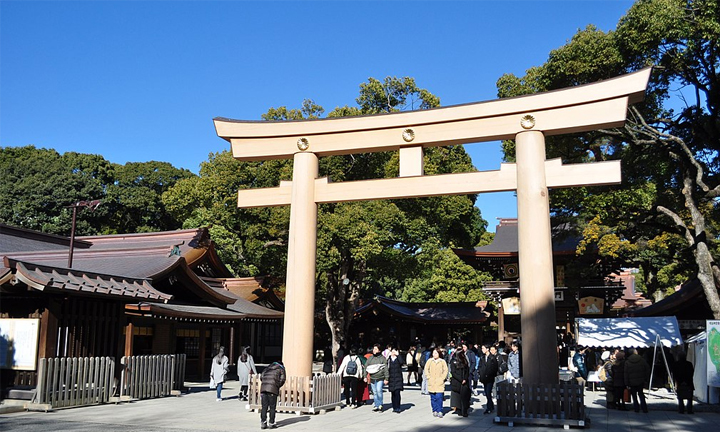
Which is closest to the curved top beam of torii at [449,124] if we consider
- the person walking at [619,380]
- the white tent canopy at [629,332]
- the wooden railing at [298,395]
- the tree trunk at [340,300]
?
the wooden railing at [298,395]

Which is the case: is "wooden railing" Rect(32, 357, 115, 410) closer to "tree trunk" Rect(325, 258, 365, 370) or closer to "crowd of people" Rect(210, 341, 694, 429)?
"crowd of people" Rect(210, 341, 694, 429)

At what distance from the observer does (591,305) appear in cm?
2908

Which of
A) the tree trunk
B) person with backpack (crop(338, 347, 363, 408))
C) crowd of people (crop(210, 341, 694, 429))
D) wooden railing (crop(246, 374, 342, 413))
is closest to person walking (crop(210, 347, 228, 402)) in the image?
crowd of people (crop(210, 341, 694, 429))

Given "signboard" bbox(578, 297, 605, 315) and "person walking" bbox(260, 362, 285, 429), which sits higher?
"signboard" bbox(578, 297, 605, 315)

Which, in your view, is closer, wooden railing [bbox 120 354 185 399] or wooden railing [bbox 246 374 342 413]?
wooden railing [bbox 246 374 342 413]

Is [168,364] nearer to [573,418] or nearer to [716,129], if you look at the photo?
[573,418]

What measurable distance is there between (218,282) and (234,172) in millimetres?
5928

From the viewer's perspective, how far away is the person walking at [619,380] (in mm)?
14000

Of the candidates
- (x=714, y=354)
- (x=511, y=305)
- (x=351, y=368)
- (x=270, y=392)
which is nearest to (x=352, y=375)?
(x=351, y=368)

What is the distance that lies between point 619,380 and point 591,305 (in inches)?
626

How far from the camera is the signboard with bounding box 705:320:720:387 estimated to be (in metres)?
13.5

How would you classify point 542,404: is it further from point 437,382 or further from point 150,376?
point 150,376

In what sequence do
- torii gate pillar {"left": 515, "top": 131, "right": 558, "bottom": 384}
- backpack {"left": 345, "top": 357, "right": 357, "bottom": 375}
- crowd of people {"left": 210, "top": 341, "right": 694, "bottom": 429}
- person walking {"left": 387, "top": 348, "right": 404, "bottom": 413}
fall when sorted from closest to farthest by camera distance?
torii gate pillar {"left": 515, "top": 131, "right": 558, "bottom": 384}
crowd of people {"left": 210, "top": 341, "right": 694, "bottom": 429}
person walking {"left": 387, "top": 348, "right": 404, "bottom": 413}
backpack {"left": 345, "top": 357, "right": 357, "bottom": 375}

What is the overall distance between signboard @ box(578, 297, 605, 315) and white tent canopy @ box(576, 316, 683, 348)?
1081cm
